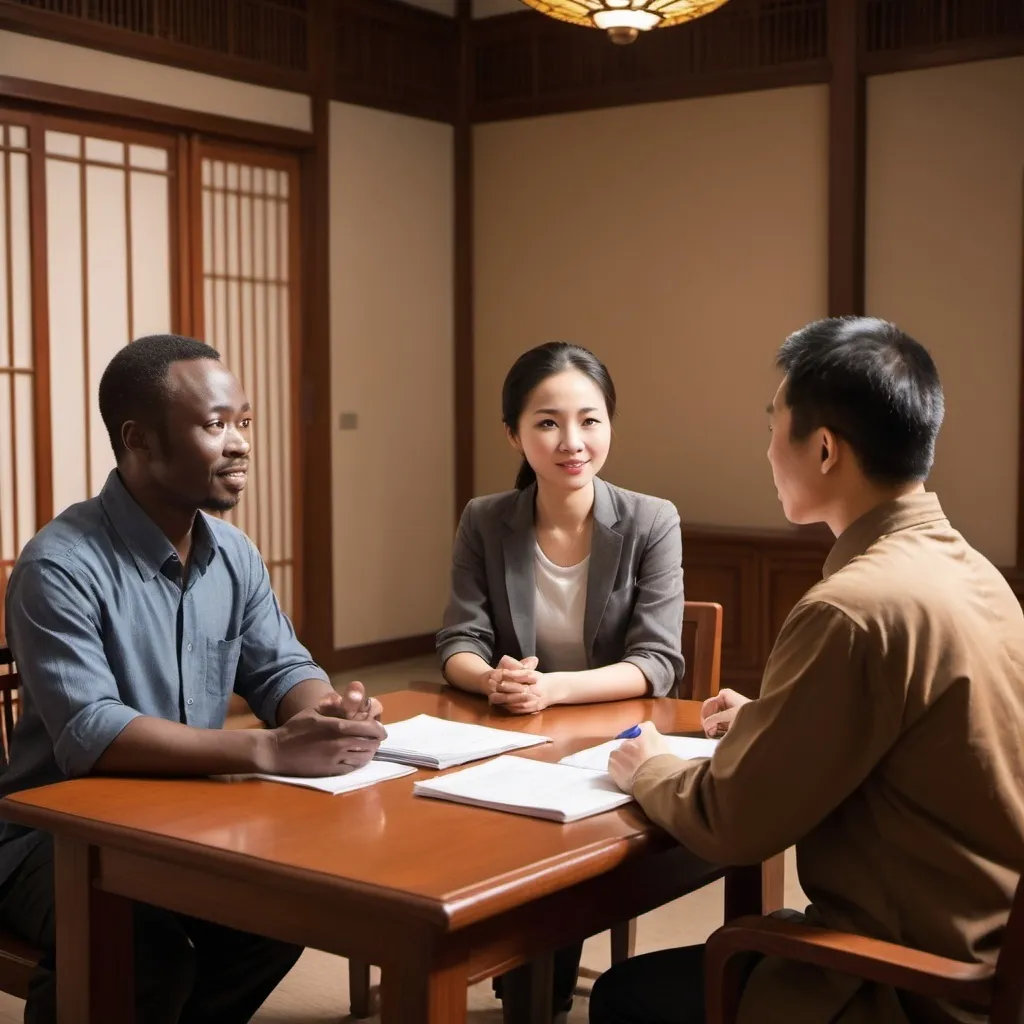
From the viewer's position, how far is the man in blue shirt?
1.87 m

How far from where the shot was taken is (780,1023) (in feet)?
5.01

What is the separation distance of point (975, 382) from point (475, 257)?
8.09 ft

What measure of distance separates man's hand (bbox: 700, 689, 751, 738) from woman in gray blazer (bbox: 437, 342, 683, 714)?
47 centimetres

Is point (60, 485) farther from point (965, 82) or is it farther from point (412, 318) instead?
point (965, 82)

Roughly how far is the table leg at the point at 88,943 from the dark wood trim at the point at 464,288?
5012 millimetres

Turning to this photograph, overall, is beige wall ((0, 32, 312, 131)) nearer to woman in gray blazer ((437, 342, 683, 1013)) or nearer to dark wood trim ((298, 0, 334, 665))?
dark wood trim ((298, 0, 334, 665))

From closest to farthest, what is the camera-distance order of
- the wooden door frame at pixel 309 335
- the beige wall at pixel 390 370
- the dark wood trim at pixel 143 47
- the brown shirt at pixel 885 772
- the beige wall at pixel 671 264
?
1. the brown shirt at pixel 885 772
2. the dark wood trim at pixel 143 47
3. the wooden door frame at pixel 309 335
4. the beige wall at pixel 671 264
5. the beige wall at pixel 390 370

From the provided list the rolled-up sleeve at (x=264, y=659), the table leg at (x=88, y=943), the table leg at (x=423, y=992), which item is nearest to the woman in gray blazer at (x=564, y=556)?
the rolled-up sleeve at (x=264, y=659)

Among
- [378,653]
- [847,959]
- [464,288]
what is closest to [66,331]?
[378,653]

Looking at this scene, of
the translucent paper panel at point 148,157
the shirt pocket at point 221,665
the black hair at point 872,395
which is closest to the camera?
the black hair at point 872,395

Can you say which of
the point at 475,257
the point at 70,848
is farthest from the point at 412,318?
the point at 70,848

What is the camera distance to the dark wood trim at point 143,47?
4.84 m

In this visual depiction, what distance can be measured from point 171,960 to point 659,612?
1098 mm

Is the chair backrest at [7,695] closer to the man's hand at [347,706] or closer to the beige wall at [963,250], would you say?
the man's hand at [347,706]
